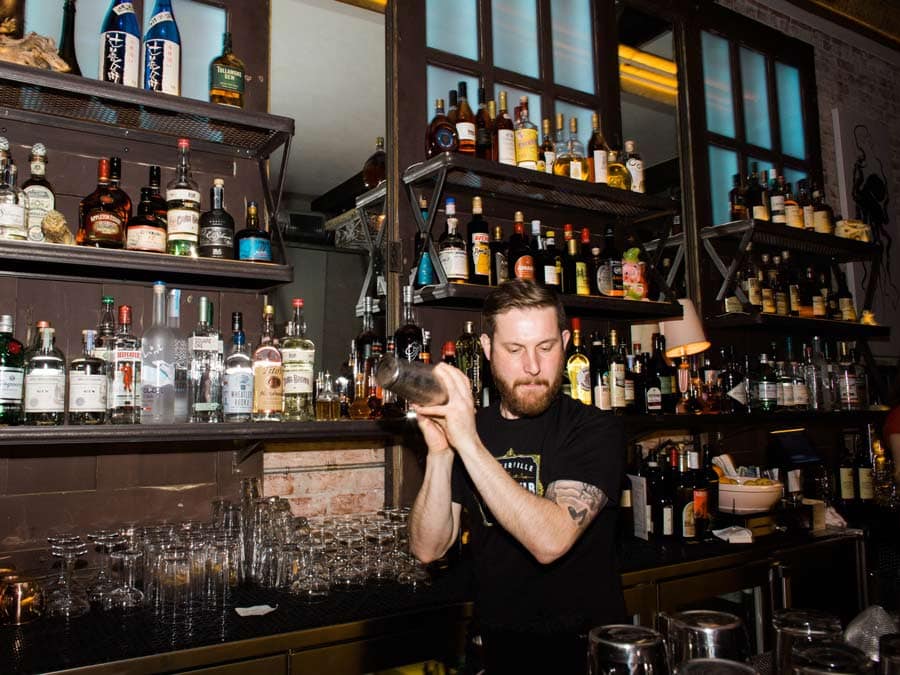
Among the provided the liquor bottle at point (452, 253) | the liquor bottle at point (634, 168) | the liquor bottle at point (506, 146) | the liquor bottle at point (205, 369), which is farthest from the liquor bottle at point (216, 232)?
the liquor bottle at point (634, 168)

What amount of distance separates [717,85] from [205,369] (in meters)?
3.36

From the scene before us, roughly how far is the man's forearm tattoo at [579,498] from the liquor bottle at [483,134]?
1.61m

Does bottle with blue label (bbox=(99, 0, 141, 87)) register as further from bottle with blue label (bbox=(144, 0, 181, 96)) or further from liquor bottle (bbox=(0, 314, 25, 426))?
liquor bottle (bbox=(0, 314, 25, 426))

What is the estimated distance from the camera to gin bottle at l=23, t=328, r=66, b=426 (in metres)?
1.80

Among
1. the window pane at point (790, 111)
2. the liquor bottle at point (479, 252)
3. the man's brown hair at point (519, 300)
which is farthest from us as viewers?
the window pane at point (790, 111)

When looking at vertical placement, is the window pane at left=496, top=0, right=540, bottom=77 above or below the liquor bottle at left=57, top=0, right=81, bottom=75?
above

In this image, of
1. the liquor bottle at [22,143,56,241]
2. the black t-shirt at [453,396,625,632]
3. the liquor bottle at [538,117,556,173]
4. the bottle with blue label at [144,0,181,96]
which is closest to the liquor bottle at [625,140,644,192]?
the liquor bottle at [538,117,556,173]

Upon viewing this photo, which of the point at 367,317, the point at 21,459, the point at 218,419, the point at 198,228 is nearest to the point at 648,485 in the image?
the point at 367,317

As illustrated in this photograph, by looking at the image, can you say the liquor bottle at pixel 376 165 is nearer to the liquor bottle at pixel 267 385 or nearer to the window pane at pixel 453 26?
the window pane at pixel 453 26

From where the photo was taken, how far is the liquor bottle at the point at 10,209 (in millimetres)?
1817

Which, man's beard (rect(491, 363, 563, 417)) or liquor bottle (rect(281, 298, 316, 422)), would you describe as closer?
man's beard (rect(491, 363, 563, 417))

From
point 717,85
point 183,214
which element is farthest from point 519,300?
point 717,85

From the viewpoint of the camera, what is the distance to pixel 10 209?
6.01 feet

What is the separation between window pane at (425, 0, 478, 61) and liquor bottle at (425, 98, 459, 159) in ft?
1.08
